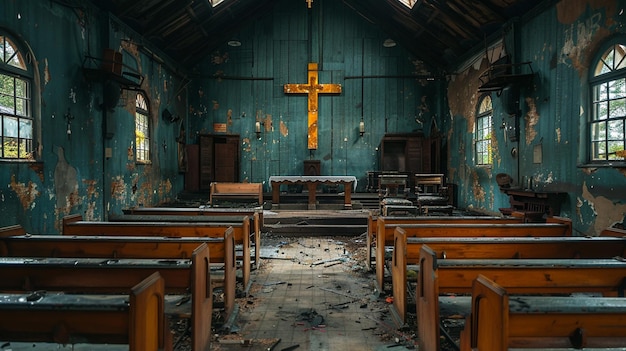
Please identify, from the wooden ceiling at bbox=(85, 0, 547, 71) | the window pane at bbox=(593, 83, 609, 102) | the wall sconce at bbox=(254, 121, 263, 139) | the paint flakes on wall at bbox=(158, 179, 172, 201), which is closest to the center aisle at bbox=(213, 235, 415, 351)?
the window pane at bbox=(593, 83, 609, 102)

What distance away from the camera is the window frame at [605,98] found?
5.09 m

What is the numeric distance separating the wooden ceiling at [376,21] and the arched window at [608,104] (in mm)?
1929

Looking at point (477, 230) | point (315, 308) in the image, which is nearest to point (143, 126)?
point (315, 308)

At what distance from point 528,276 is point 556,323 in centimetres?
78

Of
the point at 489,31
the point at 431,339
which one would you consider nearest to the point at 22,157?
the point at 431,339

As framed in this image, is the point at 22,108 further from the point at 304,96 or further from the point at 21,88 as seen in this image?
the point at 304,96

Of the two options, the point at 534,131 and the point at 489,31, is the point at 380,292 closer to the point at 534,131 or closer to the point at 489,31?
the point at 534,131

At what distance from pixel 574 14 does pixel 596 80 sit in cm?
123

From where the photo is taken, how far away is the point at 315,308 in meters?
3.62

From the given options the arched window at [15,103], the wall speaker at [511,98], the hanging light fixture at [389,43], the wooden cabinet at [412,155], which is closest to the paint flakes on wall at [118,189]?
the arched window at [15,103]

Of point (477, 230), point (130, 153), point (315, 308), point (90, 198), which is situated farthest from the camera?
point (130, 153)

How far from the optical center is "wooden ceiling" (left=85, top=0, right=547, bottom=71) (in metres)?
7.65

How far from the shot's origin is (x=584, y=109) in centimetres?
566

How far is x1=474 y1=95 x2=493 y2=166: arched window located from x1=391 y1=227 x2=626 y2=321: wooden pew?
6.27 meters
